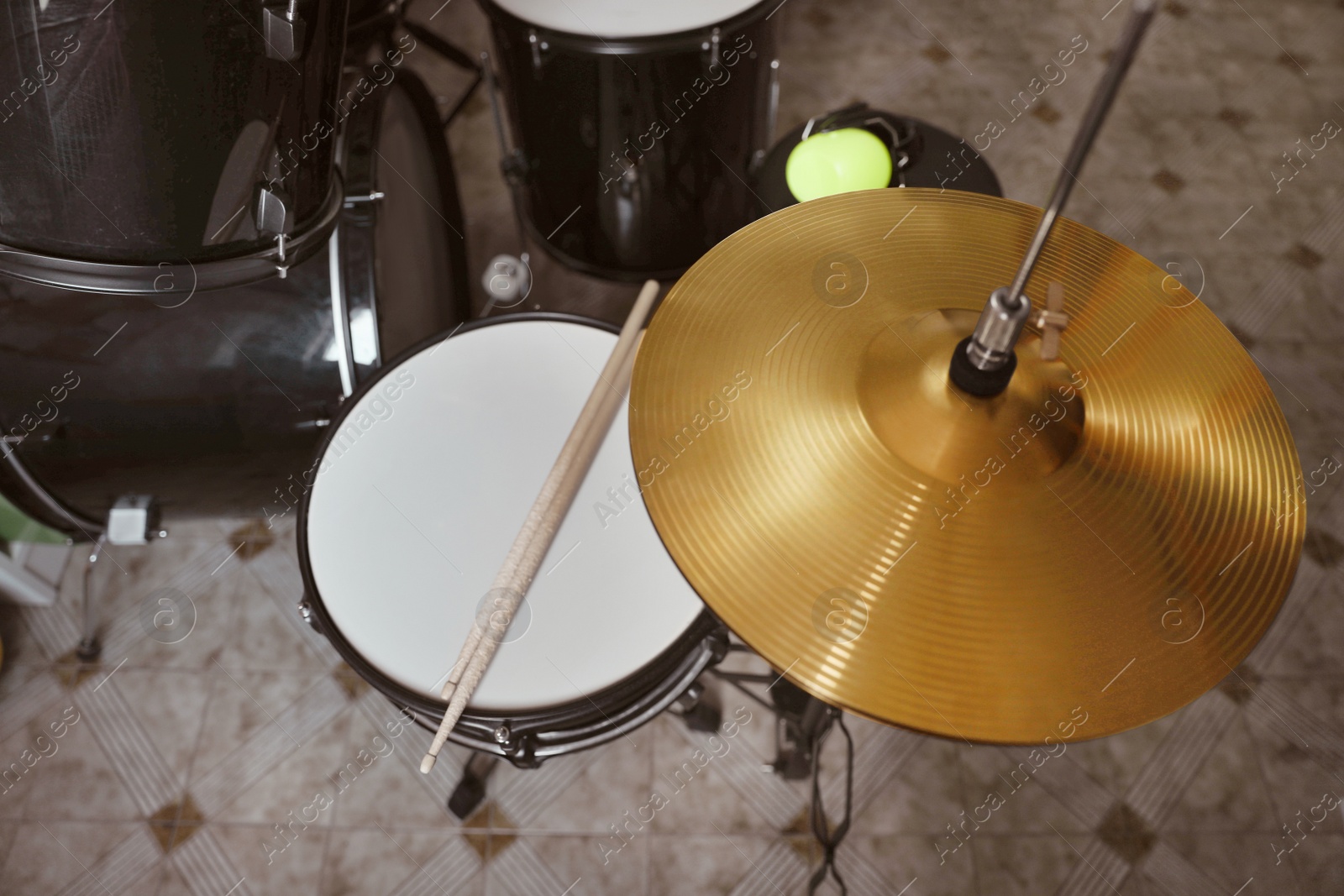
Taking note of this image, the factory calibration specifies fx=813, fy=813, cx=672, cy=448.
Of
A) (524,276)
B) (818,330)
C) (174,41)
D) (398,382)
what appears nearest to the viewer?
(818,330)

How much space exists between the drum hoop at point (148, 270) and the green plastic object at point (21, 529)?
69cm

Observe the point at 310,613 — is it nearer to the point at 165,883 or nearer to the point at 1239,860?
the point at 165,883

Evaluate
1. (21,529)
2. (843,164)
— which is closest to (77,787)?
(21,529)

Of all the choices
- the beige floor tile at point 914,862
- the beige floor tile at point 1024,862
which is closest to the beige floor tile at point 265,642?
the beige floor tile at point 914,862

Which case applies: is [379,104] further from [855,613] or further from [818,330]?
[855,613]

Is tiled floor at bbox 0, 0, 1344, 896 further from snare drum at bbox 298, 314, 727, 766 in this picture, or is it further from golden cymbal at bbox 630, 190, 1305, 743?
golden cymbal at bbox 630, 190, 1305, 743

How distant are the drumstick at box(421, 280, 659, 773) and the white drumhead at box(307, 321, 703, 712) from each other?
2cm

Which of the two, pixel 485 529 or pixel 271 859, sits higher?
pixel 485 529

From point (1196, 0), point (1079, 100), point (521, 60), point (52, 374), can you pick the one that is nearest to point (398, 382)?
point (52, 374)

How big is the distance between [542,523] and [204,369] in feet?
2.41

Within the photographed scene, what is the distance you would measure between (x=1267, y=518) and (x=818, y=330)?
409 mm

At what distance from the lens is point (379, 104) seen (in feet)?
5.31

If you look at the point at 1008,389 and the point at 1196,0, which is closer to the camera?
the point at 1008,389

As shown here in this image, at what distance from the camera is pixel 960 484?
671 millimetres
